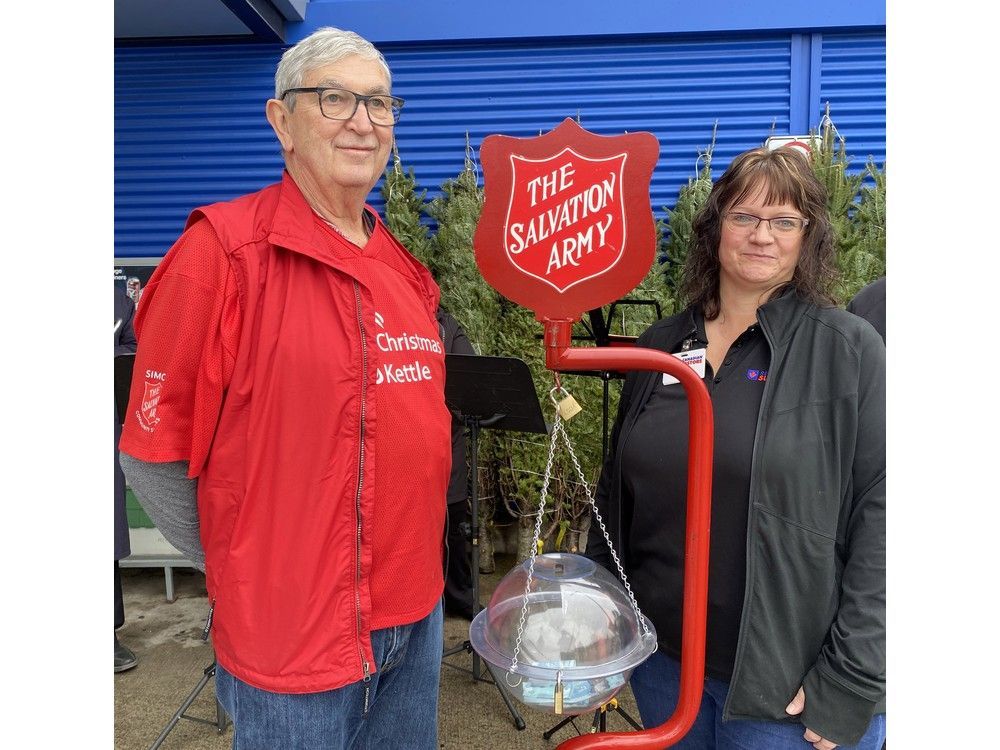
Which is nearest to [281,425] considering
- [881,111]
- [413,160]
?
[413,160]

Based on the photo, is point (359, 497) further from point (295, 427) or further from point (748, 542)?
point (748, 542)

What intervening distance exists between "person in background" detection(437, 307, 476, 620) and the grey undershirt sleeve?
82.2 inches

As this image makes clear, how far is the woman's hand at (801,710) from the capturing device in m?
1.38

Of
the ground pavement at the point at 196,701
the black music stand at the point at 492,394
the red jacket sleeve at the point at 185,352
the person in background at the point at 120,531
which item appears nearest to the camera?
the red jacket sleeve at the point at 185,352

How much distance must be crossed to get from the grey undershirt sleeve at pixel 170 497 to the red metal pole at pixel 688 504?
72 centimetres

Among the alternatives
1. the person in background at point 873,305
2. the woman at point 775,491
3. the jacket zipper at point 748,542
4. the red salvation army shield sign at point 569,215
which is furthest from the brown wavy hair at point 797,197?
the person in background at point 873,305

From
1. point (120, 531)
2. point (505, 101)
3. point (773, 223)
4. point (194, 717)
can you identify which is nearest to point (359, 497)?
point (773, 223)

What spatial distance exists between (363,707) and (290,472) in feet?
1.65

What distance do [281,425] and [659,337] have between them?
90 cm

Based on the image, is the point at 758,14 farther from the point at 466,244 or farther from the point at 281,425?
the point at 281,425

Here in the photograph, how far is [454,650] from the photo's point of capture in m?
3.44

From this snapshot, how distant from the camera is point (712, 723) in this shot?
1533 mm

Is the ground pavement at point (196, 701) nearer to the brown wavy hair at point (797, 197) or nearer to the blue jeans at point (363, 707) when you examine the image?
the blue jeans at point (363, 707)

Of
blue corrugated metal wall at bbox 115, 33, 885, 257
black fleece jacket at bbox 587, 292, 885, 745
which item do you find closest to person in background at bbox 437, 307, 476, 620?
blue corrugated metal wall at bbox 115, 33, 885, 257
